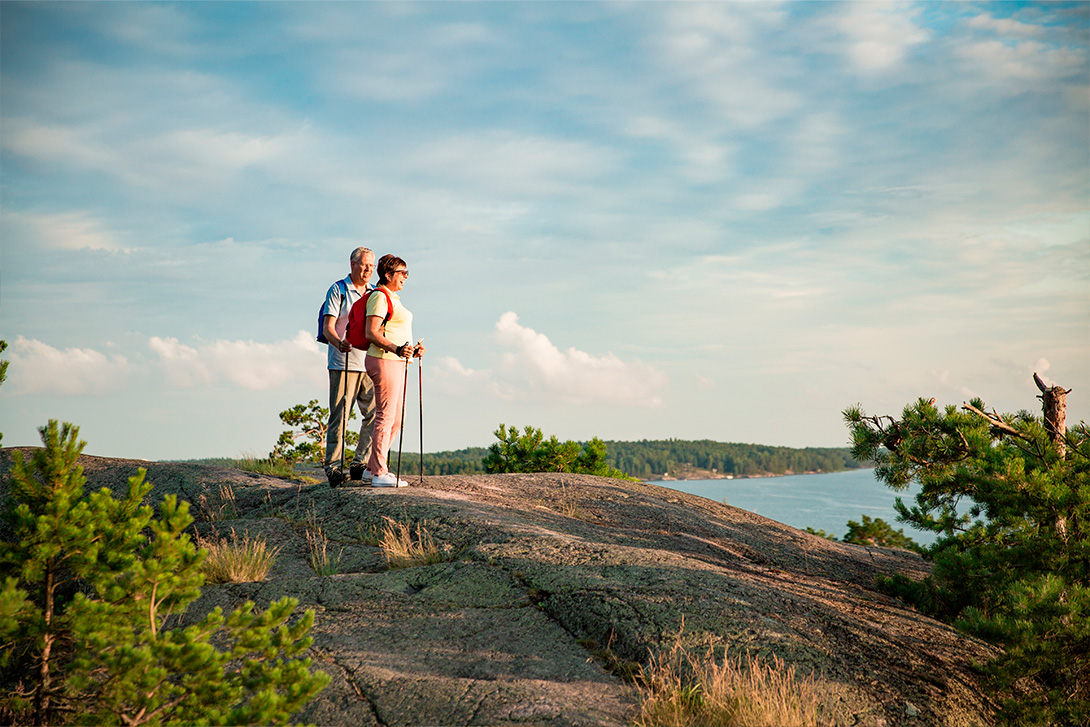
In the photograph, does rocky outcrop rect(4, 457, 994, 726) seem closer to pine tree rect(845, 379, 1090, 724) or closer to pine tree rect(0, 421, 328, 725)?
pine tree rect(845, 379, 1090, 724)

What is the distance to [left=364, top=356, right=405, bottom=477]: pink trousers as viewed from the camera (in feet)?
25.8

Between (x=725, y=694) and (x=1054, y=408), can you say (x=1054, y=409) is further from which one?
(x=725, y=694)

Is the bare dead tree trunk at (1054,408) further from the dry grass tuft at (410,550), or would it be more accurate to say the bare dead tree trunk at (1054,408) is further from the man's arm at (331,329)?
the man's arm at (331,329)

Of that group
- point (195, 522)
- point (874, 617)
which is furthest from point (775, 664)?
point (195, 522)

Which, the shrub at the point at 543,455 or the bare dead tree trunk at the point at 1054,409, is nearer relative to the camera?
the bare dead tree trunk at the point at 1054,409

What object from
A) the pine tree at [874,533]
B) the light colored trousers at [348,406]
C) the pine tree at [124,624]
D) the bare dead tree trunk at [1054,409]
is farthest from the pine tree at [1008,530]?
the pine tree at [874,533]

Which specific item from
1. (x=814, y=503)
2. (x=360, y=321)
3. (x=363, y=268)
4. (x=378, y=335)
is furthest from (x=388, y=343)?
(x=814, y=503)

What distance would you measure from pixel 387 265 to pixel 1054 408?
6.89 m

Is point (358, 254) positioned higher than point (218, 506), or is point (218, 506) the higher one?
point (358, 254)

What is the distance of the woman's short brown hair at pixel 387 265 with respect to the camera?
25.9 ft

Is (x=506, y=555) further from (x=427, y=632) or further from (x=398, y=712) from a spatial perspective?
(x=398, y=712)

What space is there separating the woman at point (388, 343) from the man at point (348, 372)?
0.56m

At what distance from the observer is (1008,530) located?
649cm

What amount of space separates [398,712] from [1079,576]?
5335 mm
